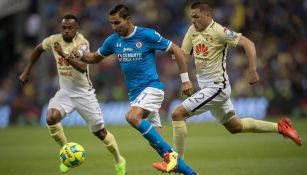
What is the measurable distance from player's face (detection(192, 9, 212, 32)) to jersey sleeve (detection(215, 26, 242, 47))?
0.24 meters

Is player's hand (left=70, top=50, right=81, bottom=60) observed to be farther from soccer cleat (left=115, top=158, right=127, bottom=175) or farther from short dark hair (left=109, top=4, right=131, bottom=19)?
soccer cleat (left=115, top=158, right=127, bottom=175)

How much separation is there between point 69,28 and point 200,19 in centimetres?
231

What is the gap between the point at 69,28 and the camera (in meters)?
11.7

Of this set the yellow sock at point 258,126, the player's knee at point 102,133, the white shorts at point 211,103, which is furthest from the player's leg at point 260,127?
the player's knee at point 102,133

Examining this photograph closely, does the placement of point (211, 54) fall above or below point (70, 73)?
above

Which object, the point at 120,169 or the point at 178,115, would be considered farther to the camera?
the point at 120,169

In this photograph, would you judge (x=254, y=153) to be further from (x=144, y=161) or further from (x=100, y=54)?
(x=100, y=54)

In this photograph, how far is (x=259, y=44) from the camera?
23000mm

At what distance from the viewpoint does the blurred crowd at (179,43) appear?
21531 mm

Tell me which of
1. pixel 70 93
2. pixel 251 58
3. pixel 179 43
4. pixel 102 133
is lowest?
pixel 179 43

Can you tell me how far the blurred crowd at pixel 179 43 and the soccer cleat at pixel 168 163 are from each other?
1212 cm

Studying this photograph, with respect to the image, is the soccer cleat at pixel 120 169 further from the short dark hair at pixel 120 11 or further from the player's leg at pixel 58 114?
the short dark hair at pixel 120 11

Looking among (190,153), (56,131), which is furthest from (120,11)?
(190,153)

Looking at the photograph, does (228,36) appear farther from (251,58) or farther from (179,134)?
(179,134)
